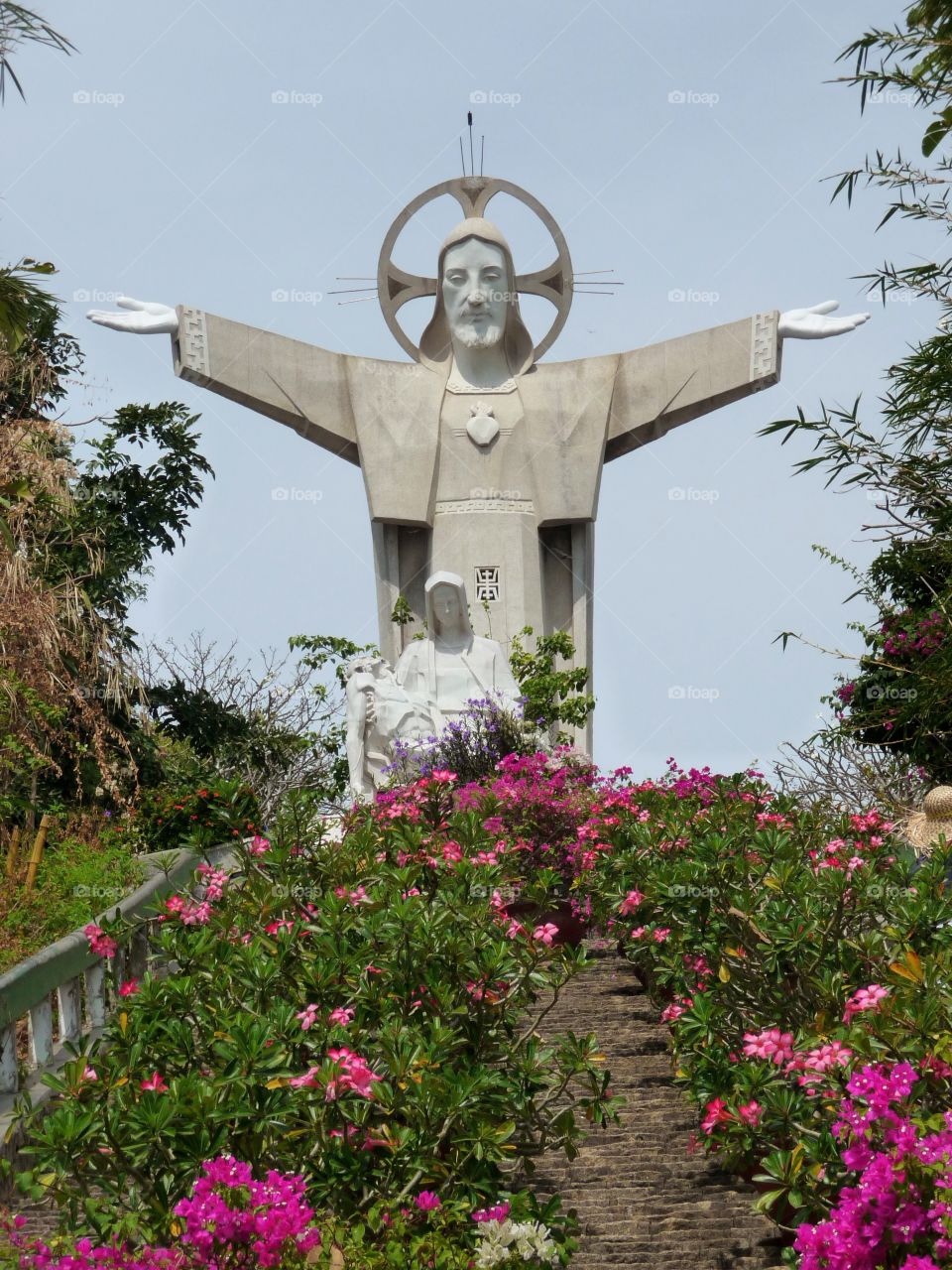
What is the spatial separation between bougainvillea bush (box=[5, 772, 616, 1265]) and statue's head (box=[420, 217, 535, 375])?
12.0 metres

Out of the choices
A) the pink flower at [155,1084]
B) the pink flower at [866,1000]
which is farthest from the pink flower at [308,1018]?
the pink flower at [866,1000]

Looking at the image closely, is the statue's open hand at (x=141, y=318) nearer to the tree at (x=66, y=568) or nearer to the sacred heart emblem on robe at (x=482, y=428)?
the tree at (x=66, y=568)

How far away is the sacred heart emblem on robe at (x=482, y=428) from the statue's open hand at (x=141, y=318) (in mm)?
3220

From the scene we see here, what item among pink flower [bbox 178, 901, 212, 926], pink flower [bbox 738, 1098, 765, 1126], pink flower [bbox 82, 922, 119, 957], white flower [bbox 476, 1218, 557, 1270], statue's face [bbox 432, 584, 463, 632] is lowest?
white flower [bbox 476, 1218, 557, 1270]

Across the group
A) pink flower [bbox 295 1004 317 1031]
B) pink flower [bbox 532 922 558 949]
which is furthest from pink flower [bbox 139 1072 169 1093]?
pink flower [bbox 532 922 558 949]

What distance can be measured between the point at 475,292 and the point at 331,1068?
44.0ft

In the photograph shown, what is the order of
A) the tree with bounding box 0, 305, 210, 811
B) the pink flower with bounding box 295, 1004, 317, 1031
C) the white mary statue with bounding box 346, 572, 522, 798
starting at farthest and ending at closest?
the white mary statue with bounding box 346, 572, 522, 798 < the tree with bounding box 0, 305, 210, 811 < the pink flower with bounding box 295, 1004, 317, 1031

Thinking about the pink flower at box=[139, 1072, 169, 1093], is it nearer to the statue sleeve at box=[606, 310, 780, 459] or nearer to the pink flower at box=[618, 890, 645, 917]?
the pink flower at box=[618, 890, 645, 917]

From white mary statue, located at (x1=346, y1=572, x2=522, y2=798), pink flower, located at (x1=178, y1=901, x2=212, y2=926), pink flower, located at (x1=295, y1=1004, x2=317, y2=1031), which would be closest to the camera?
pink flower, located at (x1=295, y1=1004, x2=317, y2=1031)

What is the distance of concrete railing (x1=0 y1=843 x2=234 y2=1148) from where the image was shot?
5621 millimetres

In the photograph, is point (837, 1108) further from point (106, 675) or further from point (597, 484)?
point (597, 484)

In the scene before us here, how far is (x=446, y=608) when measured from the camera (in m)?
13.7

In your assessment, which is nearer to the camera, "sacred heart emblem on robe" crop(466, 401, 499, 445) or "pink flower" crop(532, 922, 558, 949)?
"pink flower" crop(532, 922, 558, 949)

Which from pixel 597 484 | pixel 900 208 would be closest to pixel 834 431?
pixel 900 208
